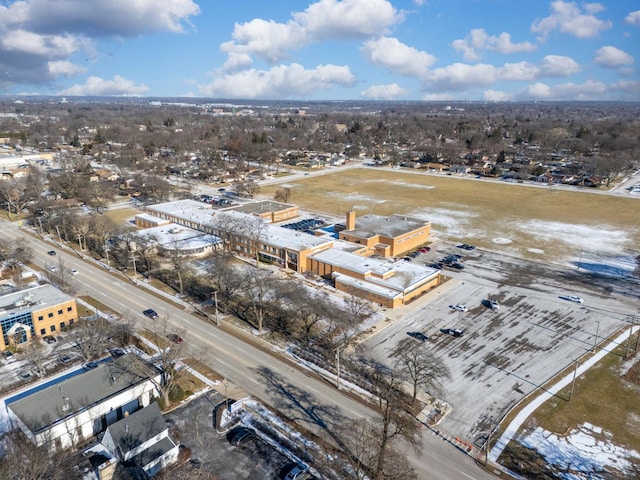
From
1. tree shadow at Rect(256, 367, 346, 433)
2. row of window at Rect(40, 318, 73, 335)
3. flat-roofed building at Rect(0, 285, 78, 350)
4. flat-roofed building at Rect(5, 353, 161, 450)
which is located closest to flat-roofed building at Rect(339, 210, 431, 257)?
tree shadow at Rect(256, 367, 346, 433)

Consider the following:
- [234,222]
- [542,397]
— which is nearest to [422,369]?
[542,397]

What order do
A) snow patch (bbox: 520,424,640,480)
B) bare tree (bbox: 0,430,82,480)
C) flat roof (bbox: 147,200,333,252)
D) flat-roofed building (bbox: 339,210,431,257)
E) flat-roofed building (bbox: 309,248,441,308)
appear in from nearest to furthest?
bare tree (bbox: 0,430,82,480)
snow patch (bbox: 520,424,640,480)
flat-roofed building (bbox: 309,248,441,308)
flat roof (bbox: 147,200,333,252)
flat-roofed building (bbox: 339,210,431,257)

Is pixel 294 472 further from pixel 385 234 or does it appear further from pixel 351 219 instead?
pixel 351 219

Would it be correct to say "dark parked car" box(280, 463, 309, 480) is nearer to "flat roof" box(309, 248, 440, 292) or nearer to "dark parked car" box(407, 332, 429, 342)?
"dark parked car" box(407, 332, 429, 342)

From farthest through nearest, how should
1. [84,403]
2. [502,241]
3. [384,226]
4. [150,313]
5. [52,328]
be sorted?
[502,241] < [384,226] < [150,313] < [52,328] < [84,403]

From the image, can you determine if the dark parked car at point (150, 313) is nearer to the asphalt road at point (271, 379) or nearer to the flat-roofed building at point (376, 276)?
the asphalt road at point (271, 379)

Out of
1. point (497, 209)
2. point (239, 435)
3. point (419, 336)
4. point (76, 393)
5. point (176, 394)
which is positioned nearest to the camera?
point (239, 435)

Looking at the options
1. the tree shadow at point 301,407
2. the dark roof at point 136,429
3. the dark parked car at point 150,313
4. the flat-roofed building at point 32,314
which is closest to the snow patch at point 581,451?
the tree shadow at point 301,407

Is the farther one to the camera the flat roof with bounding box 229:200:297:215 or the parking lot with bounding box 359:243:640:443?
the flat roof with bounding box 229:200:297:215
